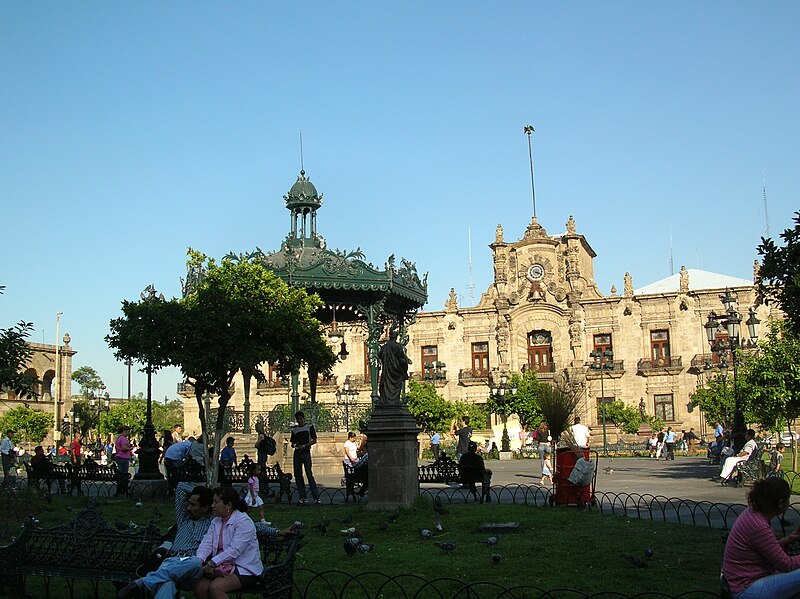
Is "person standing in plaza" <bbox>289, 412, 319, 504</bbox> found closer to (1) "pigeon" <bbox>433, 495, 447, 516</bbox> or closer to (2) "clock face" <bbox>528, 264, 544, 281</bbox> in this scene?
(1) "pigeon" <bbox>433, 495, 447, 516</bbox>

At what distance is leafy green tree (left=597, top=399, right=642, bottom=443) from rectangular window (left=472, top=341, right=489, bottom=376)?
24.2ft

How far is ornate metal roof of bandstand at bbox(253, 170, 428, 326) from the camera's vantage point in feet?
72.7

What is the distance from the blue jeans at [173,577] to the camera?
6.13 m

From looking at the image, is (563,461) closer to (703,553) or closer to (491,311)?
(703,553)

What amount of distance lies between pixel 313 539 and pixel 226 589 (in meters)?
4.45

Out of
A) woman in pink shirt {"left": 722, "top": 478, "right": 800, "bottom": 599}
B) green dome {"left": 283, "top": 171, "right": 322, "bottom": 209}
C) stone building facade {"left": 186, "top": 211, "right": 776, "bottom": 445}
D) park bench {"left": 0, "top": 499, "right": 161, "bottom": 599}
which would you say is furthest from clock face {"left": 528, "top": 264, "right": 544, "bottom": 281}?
woman in pink shirt {"left": 722, "top": 478, "right": 800, "bottom": 599}

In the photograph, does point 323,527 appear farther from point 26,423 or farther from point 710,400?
point 26,423

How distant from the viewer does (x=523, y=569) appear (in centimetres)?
842

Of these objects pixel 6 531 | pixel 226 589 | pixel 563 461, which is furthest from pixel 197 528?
pixel 563 461

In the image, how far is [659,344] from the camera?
47969 mm

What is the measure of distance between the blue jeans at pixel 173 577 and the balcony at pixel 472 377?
4340 cm

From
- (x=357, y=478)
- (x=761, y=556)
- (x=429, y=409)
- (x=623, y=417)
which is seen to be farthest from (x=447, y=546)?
(x=623, y=417)

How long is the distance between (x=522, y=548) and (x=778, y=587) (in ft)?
14.2

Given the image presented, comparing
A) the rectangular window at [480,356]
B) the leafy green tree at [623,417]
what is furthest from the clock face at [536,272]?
the leafy green tree at [623,417]
